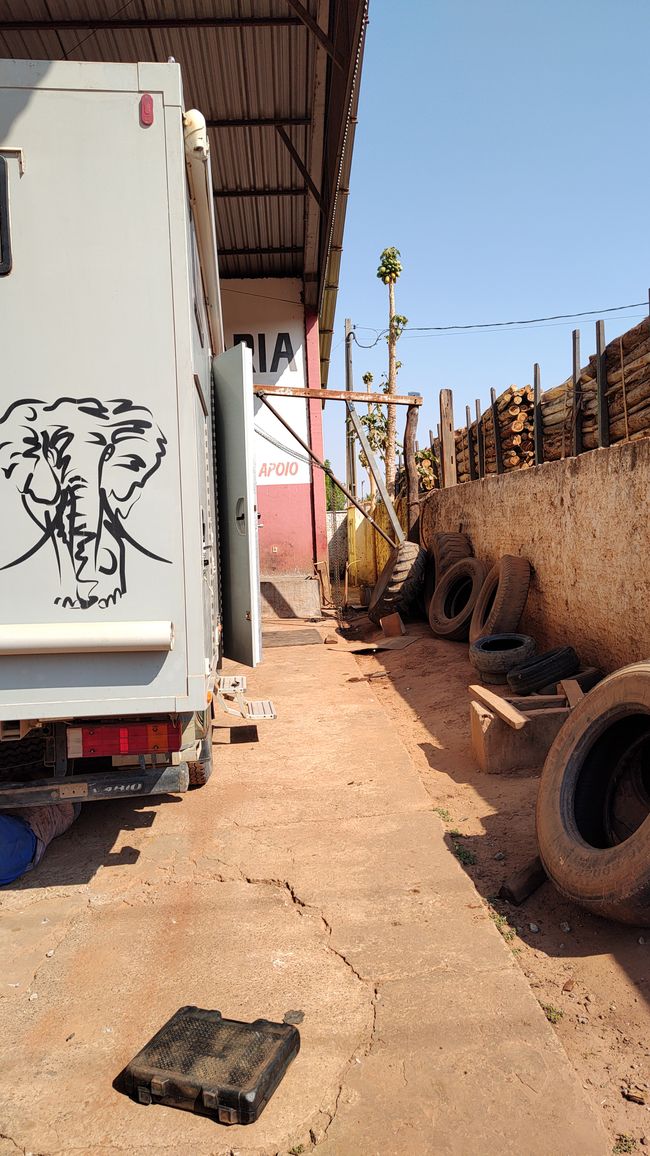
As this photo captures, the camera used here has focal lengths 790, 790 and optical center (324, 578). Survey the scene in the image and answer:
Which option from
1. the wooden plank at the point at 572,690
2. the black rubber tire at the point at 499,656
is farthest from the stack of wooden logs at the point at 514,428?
the wooden plank at the point at 572,690

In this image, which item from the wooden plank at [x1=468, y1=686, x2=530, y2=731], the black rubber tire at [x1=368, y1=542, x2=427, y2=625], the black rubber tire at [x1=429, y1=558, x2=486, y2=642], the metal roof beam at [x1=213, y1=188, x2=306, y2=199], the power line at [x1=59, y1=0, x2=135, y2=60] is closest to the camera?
the wooden plank at [x1=468, y1=686, x2=530, y2=731]

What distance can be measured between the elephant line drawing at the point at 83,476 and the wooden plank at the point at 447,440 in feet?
33.8

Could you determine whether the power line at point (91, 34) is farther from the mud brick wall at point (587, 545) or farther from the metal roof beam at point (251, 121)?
the mud brick wall at point (587, 545)

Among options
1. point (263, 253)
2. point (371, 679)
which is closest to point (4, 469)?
point (371, 679)

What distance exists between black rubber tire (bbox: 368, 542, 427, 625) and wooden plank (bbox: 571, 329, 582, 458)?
12.1ft

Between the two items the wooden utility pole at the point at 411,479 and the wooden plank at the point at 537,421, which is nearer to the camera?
the wooden plank at the point at 537,421

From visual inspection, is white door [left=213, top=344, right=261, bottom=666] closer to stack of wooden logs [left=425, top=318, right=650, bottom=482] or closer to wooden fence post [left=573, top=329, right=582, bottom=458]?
stack of wooden logs [left=425, top=318, right=650, bottom=482]

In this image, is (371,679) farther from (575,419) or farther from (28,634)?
(28,634)

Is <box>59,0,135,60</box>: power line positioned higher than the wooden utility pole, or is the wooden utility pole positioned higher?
<box>59,0,135,60</box>: power line

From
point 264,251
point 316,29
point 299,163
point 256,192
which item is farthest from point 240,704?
point 264,251

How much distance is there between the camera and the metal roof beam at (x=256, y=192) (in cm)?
1187

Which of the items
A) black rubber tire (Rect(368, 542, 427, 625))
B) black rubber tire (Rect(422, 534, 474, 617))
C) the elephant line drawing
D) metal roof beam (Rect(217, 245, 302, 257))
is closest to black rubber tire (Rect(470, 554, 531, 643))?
black rubber tire (Rect(422, 534, 474, 617))

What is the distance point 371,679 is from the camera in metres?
8.86

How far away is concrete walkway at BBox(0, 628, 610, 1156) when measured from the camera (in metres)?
2.26
